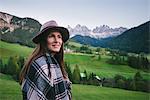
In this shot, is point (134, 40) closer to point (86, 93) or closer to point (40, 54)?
point (86, 93)

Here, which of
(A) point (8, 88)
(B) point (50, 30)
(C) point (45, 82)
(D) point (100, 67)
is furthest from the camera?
(D) point (100, 67)

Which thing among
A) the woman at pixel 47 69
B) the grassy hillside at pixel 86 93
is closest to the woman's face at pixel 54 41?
the woman at pixel 47 69

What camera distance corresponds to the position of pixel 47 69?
3.30m

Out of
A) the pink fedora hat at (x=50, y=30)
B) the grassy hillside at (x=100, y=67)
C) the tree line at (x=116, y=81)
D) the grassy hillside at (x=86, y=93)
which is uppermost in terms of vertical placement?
the pink fedora hat at (x=50, y=30)

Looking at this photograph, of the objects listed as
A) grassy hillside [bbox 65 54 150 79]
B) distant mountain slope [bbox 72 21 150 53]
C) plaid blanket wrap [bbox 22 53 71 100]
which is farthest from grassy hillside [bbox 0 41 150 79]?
plaid blanket wrap [bbox 22 53 71 100]

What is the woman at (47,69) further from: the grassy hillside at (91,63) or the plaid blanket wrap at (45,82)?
the grassy hillside at (91,63)

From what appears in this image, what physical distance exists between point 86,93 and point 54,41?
0.55 m

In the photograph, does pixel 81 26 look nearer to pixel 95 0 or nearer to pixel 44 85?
pixel 95 0

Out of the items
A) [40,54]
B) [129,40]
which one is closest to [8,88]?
[40,54]

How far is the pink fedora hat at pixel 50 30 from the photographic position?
340 cm

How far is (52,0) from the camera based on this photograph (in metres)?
3.59

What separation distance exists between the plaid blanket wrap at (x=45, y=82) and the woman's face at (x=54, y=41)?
67 millimetres

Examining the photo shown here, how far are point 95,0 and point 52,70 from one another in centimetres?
74

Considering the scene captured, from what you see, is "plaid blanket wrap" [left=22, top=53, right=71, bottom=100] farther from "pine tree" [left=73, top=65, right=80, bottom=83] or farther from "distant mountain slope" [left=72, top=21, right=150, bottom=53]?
"distant mountain slope" [left=72, top=21, right=150, bottom=53]
